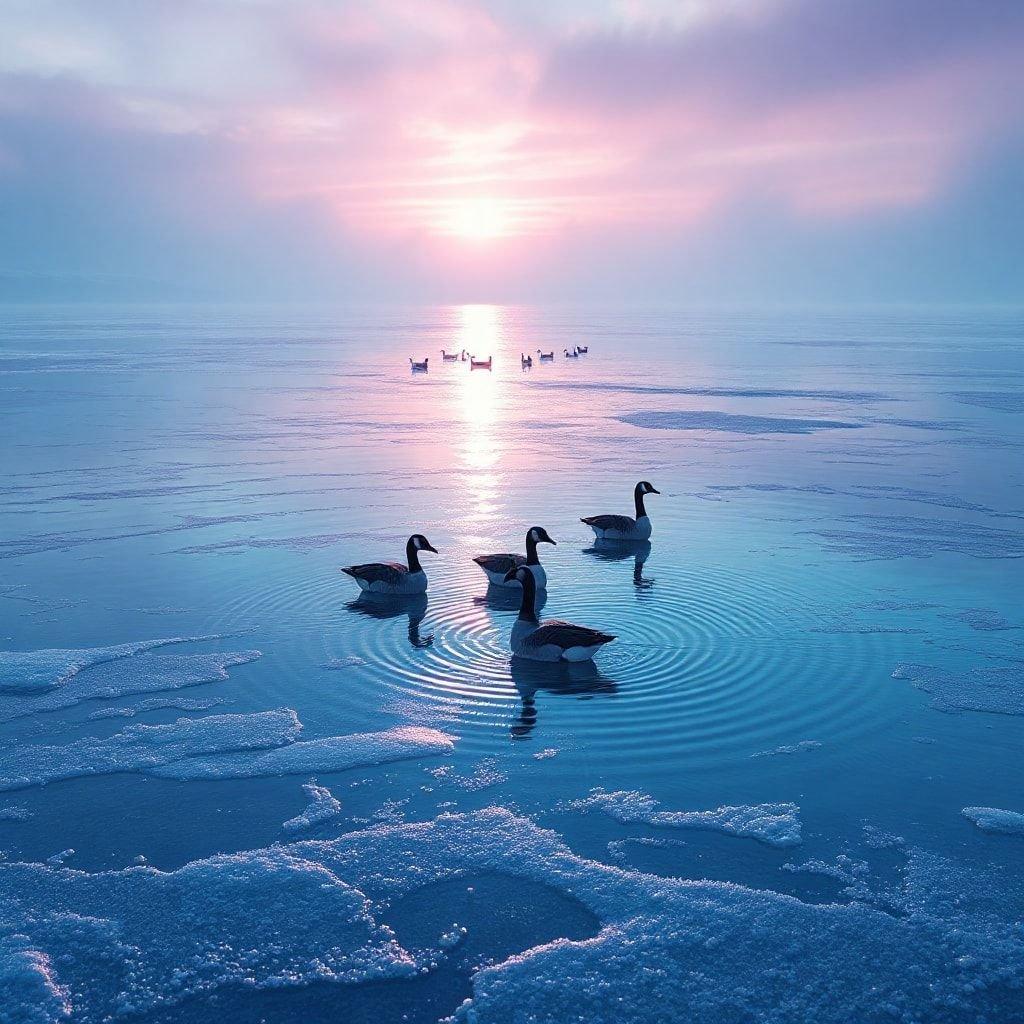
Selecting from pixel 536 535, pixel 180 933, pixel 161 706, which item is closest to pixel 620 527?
pixel 536 535

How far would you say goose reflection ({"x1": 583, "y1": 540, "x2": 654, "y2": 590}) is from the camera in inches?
706

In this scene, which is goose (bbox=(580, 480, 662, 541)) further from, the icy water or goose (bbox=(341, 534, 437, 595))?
goose (bbox=(341, 534, 437, 595))

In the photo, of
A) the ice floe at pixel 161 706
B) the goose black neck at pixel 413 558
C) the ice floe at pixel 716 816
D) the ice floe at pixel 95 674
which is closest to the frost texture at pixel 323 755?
the ice floe at pixel 161 706

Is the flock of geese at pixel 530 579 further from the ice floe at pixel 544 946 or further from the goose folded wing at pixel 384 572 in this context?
the ice floe at pixel 544 946

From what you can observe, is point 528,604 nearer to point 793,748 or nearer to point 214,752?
point 793,748

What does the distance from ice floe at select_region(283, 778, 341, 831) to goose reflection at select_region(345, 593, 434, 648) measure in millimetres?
4739

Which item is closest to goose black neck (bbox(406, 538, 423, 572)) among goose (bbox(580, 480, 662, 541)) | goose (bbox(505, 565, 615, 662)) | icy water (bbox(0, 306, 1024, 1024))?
icy water (bbox(0, 306, 1024, 1024))

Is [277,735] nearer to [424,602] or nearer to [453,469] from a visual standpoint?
[424,602]

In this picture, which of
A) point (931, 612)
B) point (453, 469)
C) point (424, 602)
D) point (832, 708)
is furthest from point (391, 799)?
point (453, 469)

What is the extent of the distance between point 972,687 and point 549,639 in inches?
212

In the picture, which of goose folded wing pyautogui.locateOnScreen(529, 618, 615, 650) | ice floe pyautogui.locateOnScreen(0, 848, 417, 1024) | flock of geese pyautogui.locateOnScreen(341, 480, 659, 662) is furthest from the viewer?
flock of geese pyautogui.locateOnScreen(341, 480, 659, 662)

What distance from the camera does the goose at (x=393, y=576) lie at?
15.5m

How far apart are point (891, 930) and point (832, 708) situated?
4144mm

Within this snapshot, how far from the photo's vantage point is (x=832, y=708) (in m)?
11.3
